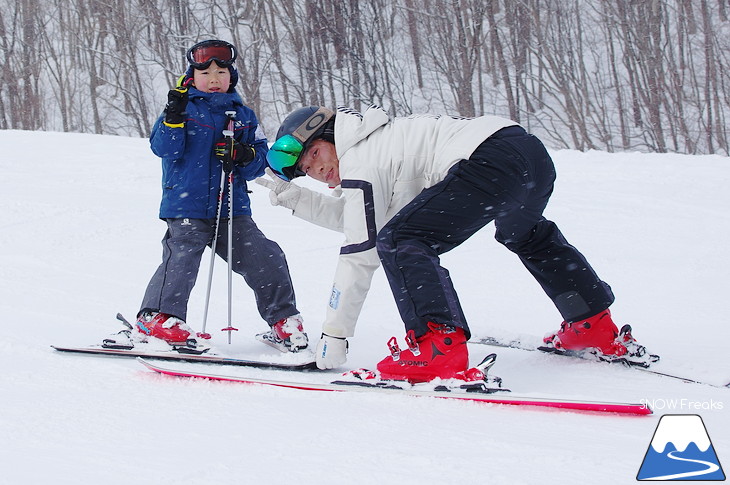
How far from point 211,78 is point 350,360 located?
1721mm

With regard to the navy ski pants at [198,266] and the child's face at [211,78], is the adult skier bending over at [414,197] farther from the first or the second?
the child's face at [211,78]

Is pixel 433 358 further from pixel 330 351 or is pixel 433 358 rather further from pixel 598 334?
pixel 598 334

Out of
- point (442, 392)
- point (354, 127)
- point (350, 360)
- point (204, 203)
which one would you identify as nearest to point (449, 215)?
point (354, 127)

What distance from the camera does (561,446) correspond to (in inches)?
83.2

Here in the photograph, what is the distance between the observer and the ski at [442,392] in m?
2.49

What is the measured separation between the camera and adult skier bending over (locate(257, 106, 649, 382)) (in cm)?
291

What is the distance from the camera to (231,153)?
3.88 meters

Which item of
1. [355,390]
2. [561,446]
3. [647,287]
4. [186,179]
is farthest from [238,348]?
[647,287]

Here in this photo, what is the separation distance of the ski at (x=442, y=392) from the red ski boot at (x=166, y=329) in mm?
439

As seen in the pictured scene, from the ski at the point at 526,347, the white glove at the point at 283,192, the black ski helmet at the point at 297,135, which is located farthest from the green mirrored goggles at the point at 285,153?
the ski at the point at 526,347

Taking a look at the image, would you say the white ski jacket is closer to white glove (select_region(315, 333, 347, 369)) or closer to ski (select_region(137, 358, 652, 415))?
white glove (select_region(315, 333, 347, 369))

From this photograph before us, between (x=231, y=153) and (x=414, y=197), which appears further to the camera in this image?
(x=231, y=153)

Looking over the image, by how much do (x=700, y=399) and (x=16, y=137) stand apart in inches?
437

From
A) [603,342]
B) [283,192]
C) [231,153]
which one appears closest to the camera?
[603,342]
